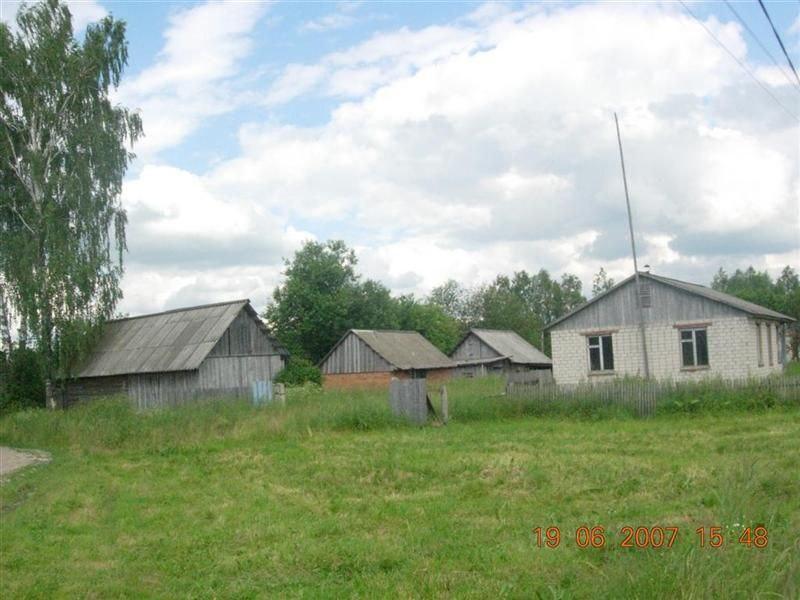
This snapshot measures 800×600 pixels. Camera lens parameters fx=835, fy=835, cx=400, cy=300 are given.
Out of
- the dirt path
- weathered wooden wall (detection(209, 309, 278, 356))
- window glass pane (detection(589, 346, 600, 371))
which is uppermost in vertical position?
weathered wooden wall (detection(209, 309, 278, 356))

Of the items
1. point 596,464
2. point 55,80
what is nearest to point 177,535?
point 596,464

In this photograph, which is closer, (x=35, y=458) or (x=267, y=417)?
(x=35, y=458)

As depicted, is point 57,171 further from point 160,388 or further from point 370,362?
point 370,362

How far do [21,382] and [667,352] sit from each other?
26158 mm

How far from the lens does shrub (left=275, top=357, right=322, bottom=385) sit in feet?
127

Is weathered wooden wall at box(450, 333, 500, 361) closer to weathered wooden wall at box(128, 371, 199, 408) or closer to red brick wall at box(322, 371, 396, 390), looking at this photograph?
red brick wall at box(322, 371, 396, 390)

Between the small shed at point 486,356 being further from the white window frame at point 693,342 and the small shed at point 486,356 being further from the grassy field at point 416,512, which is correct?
the grassy field at point 416,512

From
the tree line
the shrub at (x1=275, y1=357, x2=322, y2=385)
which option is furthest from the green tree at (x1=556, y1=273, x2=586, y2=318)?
the shrub at (x1=275, y1=357, x2=322, y2=385)

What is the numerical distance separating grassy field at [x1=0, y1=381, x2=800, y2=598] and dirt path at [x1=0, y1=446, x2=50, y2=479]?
0.62 metres

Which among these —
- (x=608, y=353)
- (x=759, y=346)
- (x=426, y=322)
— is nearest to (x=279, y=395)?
(x=608, y=353)

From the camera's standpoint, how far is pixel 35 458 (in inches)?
770

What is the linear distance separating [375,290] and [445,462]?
47.2 meters

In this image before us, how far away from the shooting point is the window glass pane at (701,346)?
28906mm

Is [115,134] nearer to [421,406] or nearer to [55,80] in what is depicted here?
[55,80]
